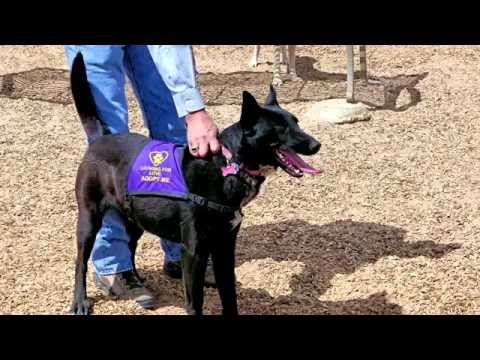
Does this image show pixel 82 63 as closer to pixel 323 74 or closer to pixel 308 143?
pixel 308 143

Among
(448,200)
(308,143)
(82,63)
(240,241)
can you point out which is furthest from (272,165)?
(448,200)

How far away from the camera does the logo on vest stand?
3541 mm

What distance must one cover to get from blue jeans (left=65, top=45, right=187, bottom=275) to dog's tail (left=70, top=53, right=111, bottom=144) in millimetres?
86

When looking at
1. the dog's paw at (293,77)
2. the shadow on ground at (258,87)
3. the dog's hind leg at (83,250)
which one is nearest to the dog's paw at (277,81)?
the shadow on ground at (258,87)

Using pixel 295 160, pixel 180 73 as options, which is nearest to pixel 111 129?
pixel 180 73

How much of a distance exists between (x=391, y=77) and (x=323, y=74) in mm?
807

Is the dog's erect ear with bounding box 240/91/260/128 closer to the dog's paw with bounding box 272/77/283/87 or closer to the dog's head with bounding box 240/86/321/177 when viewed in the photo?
the dog's head with bounding box 240/86/321/177

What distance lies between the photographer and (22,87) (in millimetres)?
7957

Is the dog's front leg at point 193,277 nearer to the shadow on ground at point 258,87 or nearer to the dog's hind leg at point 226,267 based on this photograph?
the dog's hind leg at point 226,267

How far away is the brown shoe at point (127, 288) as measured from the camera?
4.11m

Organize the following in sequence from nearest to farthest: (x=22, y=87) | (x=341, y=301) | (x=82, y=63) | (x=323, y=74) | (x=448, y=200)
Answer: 1. (x=82, y=63)
2. (x=341, y=301)
3. (x=448, y=200)
4. (x=22, y=87)
5. (x=323, y=74)

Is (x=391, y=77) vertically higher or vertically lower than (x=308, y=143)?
lower

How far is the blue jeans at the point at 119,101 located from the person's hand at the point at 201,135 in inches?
27.5

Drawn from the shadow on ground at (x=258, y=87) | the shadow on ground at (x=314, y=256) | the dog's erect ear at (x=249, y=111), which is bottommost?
the shadow on ground at (x=314, y=256)
